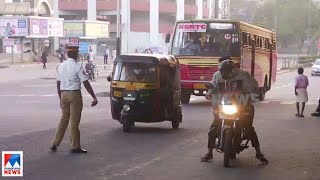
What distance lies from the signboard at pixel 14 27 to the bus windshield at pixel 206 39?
36059mm

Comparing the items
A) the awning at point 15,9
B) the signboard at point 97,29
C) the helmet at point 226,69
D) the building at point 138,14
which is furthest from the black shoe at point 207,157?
the building at point 138,14

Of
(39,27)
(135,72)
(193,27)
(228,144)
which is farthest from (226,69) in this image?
(39,27)

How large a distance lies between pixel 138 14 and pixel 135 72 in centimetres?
7908

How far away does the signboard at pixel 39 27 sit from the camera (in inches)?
2298

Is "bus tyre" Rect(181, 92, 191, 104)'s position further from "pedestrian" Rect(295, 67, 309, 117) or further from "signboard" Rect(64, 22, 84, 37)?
"signboard" Rect(64, 22, 84, 37)

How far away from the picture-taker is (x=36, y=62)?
60562 millimetres

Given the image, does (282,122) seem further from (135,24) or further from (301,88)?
(135,24)

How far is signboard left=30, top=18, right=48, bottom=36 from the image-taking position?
58.4 m

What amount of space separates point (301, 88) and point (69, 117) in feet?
37.0

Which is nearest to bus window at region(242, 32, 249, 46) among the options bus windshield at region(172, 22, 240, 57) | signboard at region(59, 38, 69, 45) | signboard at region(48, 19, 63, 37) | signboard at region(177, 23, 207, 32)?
bus windshield at region(172, 22, 240, 57)

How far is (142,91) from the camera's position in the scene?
48.4 ft

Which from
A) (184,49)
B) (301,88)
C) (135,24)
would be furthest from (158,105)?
(135,24)

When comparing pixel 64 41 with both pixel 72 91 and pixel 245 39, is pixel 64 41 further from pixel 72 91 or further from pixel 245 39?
pixel 72 91

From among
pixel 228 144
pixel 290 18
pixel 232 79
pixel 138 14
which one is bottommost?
pixel 228 144
